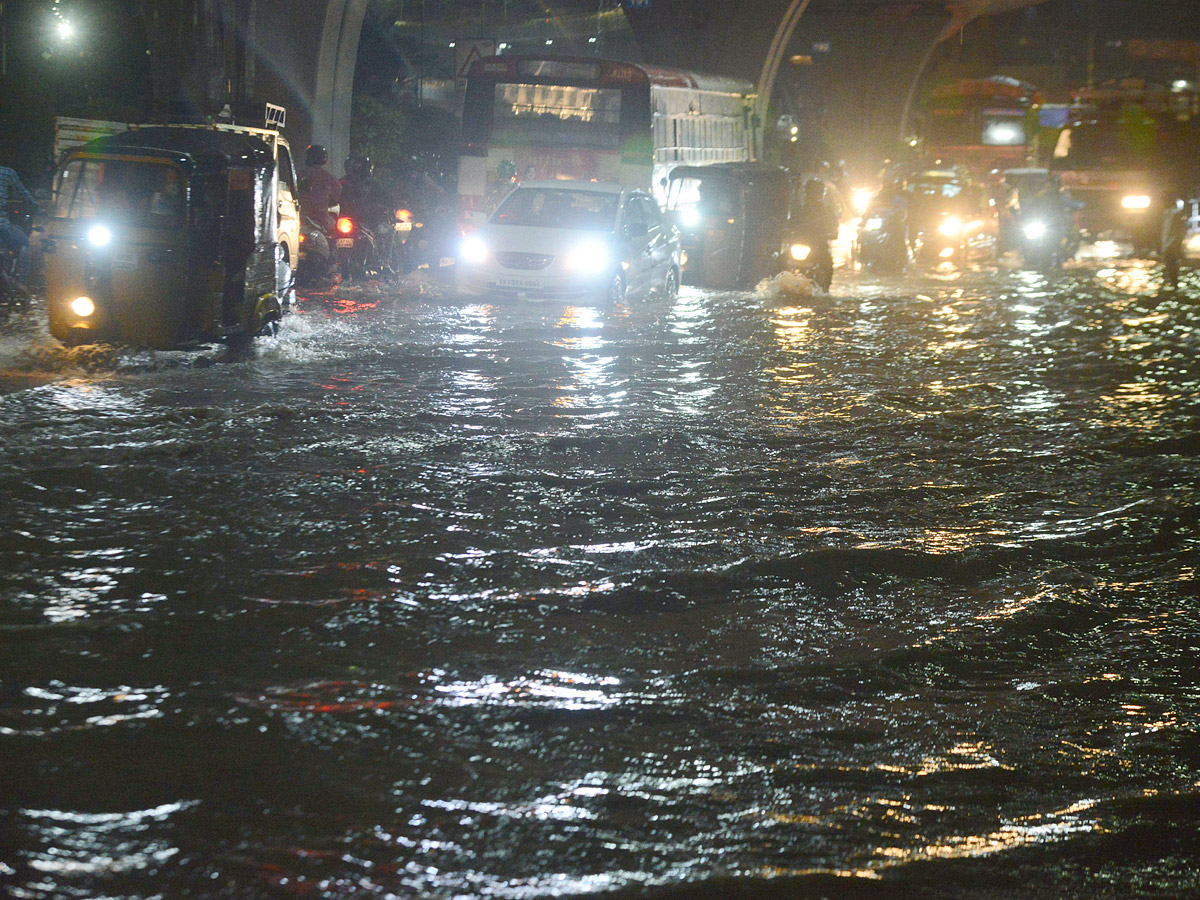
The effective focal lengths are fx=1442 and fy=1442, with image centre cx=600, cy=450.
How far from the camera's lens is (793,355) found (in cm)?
1441

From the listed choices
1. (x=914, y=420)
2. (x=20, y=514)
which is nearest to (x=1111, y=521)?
(x=914, y=420)

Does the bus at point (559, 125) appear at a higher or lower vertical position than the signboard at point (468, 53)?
lower

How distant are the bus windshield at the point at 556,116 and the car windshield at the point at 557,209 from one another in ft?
22.1

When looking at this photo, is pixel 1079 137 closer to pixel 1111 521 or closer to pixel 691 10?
pixel 691 10

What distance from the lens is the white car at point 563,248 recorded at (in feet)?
56.7

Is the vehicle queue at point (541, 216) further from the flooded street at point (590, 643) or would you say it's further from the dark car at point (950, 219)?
the flooded street at point (590, 643)

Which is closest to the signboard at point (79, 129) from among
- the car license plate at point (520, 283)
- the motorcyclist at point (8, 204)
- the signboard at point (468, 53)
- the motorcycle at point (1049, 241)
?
the motorcyclist at point (8, 204)

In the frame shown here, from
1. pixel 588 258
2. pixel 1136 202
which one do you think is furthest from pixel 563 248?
pixel 1136 202

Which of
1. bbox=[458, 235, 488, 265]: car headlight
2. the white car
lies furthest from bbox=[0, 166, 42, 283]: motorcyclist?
the white car

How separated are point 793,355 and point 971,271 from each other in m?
12.5

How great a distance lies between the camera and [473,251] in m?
17.7

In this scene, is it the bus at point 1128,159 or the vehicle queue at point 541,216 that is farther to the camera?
the bus at point 1128,159

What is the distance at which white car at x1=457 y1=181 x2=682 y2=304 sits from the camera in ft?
56.7

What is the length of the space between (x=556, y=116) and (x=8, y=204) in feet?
36.7
